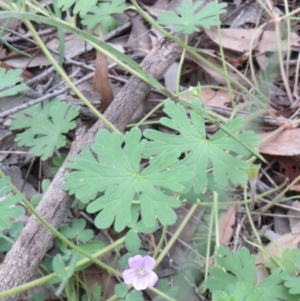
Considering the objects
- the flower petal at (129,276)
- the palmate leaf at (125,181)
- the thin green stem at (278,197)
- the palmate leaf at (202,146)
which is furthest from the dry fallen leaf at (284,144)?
the flower petal at (129,276)

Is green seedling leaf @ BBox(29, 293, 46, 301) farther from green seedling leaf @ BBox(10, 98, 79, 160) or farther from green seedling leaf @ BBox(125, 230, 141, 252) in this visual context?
green seedling leaf @ BBox(10, 98, 79, 160)

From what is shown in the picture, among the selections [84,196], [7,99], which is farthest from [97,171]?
[7,99]

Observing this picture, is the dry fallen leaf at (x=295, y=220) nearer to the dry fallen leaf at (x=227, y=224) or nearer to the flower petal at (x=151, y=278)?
the dry fallen leaf at (x=227, y=224)

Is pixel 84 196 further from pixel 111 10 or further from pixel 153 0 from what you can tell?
pixel 153 0

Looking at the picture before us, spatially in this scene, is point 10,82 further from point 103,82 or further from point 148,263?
point 148,263

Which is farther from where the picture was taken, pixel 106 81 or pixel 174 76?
pixel 174 76

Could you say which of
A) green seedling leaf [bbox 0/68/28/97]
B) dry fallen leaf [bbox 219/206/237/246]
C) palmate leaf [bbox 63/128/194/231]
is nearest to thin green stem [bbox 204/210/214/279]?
dry fallen leaf [bbox 219/206/237/246]

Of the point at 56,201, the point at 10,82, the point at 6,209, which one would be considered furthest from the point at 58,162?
the point at 6,209
